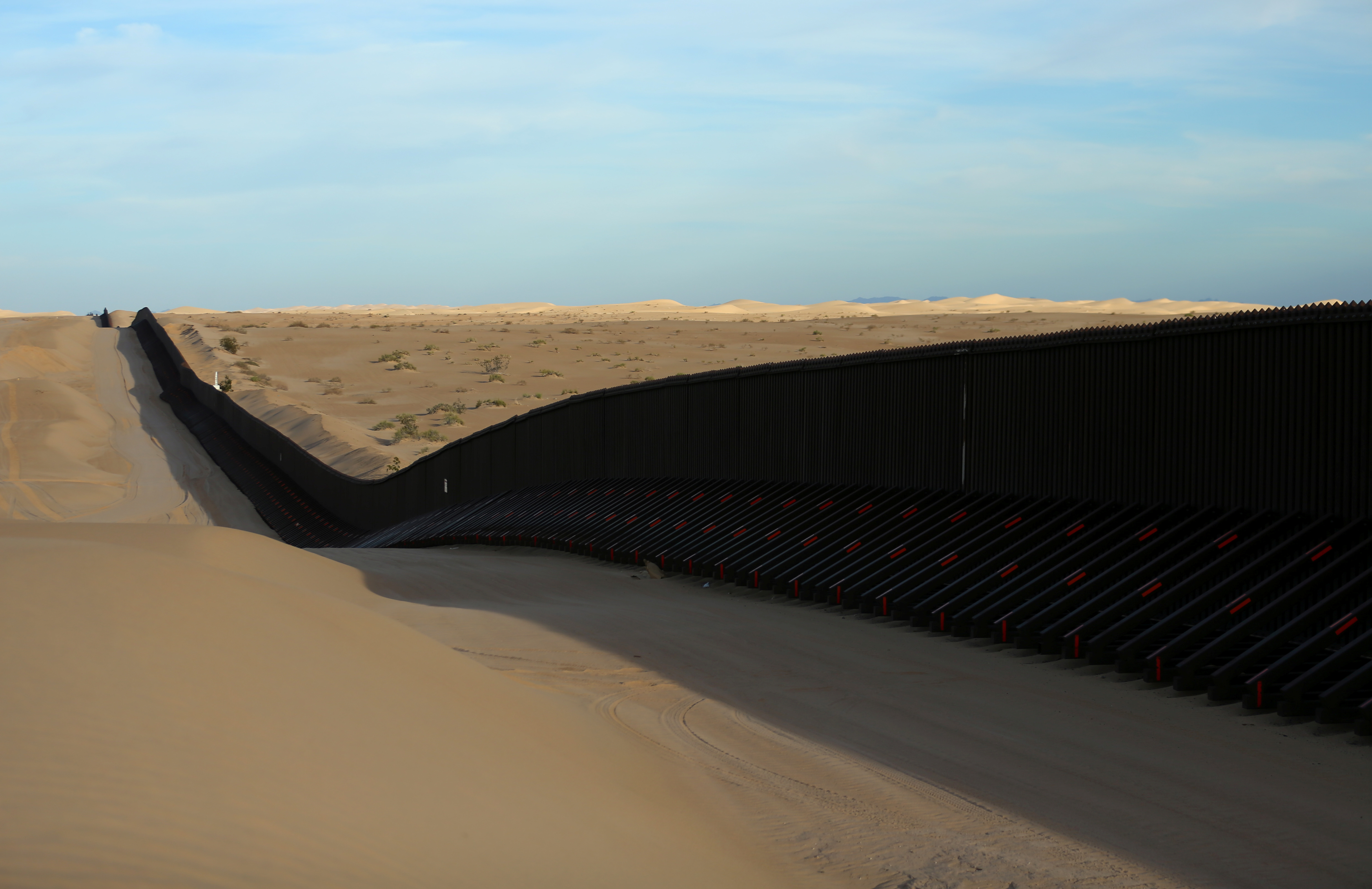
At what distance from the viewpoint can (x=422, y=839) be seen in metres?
4.35

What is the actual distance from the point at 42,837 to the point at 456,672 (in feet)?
12.5

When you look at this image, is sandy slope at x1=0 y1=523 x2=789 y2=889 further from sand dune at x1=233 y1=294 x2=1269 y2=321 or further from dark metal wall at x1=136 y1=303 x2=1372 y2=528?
sand dune at x1=233 y1=294 x2=1269 y2=321

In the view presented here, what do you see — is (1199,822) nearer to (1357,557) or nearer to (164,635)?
(1357,557)

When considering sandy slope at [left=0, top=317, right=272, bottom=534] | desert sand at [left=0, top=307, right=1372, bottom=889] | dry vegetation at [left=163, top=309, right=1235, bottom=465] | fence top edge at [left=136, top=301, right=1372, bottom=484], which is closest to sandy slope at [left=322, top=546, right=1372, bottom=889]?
desert sand at [left=0, top=307, right=1372, bottom=889]

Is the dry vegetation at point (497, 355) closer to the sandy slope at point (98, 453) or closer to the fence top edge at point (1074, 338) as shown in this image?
the sandy slope at point (98, 453)

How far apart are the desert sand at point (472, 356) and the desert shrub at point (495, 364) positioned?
→ 0.30 metres

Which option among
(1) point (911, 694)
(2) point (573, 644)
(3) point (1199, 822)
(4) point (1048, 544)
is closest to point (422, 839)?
(3) point (1199, 822)

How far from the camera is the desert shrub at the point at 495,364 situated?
2367 inches

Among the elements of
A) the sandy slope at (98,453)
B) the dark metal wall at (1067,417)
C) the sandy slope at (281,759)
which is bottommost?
the sandy slope at (98,453)

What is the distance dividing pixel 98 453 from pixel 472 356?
28.7 m

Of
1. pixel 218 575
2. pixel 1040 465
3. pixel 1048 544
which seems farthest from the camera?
pixel 1040 465

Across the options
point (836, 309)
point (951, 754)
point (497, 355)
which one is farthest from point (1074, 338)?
point (836, 309)

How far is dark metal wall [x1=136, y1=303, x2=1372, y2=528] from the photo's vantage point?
10.2m

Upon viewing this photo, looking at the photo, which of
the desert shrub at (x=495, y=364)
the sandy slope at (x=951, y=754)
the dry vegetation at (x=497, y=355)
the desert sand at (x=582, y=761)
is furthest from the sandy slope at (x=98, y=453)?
the desert shrub at (x=495, y=364)
